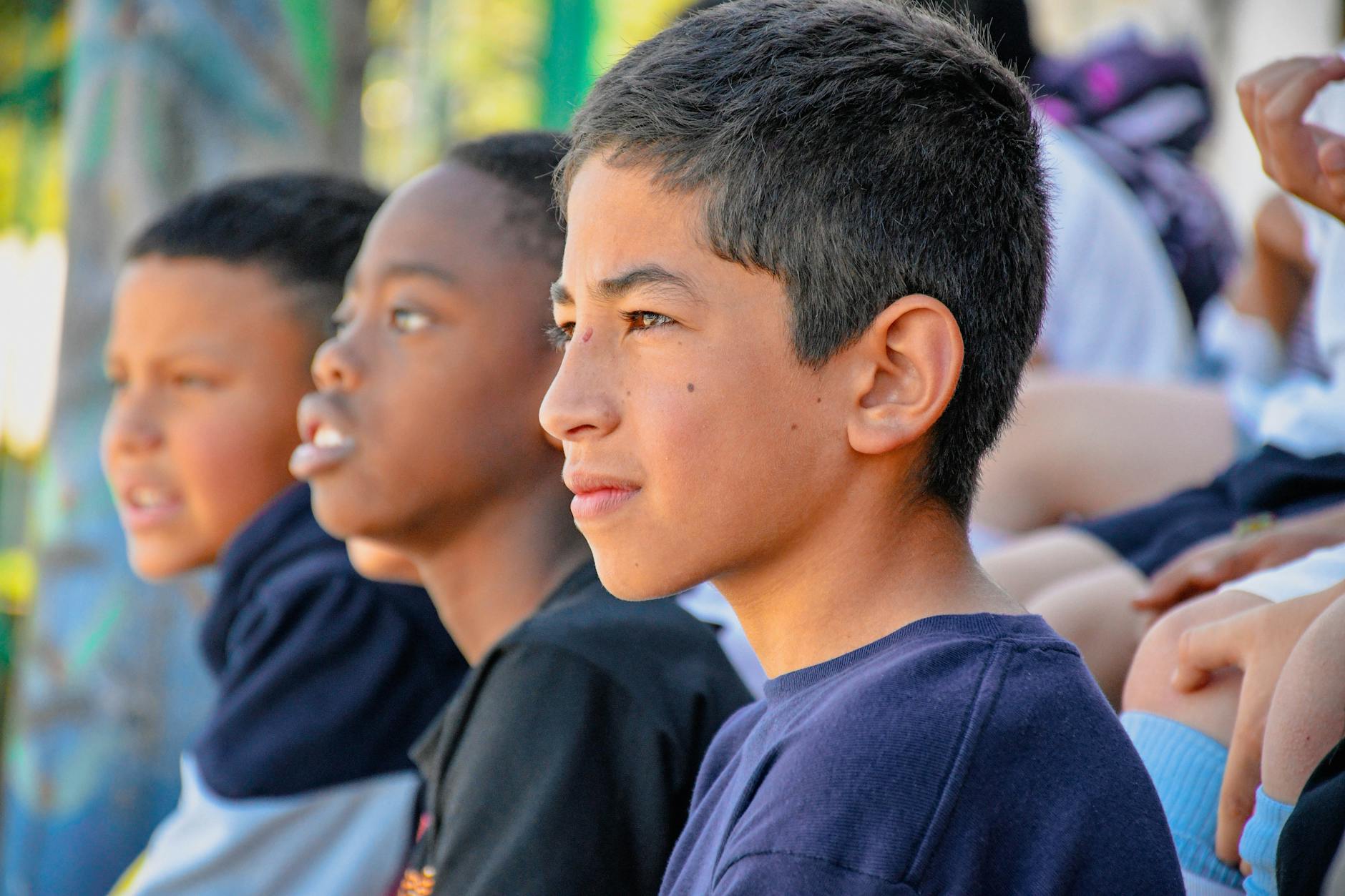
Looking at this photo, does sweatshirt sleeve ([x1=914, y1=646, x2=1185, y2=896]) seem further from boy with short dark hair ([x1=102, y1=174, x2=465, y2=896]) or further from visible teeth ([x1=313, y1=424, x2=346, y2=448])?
boy with short dark hair ([x1=102, y1=174, x2=465, y2=896])

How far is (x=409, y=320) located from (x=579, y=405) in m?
0.87

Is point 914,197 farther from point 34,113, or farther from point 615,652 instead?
point 34,113

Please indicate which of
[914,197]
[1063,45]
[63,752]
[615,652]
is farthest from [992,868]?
[1063,45]

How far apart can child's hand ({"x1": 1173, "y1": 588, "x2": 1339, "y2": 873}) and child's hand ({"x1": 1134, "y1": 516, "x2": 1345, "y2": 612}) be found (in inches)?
14.1

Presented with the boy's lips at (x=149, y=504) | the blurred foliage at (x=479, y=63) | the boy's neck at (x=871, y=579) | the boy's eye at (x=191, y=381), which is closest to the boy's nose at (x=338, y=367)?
the boy's eye at (x=191, y=381)

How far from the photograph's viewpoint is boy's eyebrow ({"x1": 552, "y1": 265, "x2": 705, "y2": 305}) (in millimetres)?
1357

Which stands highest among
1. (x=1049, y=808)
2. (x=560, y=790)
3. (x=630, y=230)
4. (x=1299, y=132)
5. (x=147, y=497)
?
(x=1299, y=132)

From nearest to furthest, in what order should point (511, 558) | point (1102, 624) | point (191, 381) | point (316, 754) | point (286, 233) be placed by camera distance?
point (1102, 624), point (511, 558), point (316, 754), point (191, 381), point (286, 233)

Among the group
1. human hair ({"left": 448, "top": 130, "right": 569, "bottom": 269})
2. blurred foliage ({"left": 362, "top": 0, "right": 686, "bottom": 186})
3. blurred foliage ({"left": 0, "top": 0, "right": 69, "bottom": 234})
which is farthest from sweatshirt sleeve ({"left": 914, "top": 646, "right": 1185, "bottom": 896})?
blurred foliage ({"left": 0, "top": 0, "right": 69, "bottom": 234})

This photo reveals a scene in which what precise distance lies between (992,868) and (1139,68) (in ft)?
13.2

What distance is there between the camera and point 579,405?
1389 millimetres

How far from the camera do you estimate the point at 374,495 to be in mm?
2158

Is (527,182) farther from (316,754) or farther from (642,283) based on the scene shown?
(316,754)

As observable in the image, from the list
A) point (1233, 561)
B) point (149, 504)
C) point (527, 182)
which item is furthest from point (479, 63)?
point (1233, 561)
